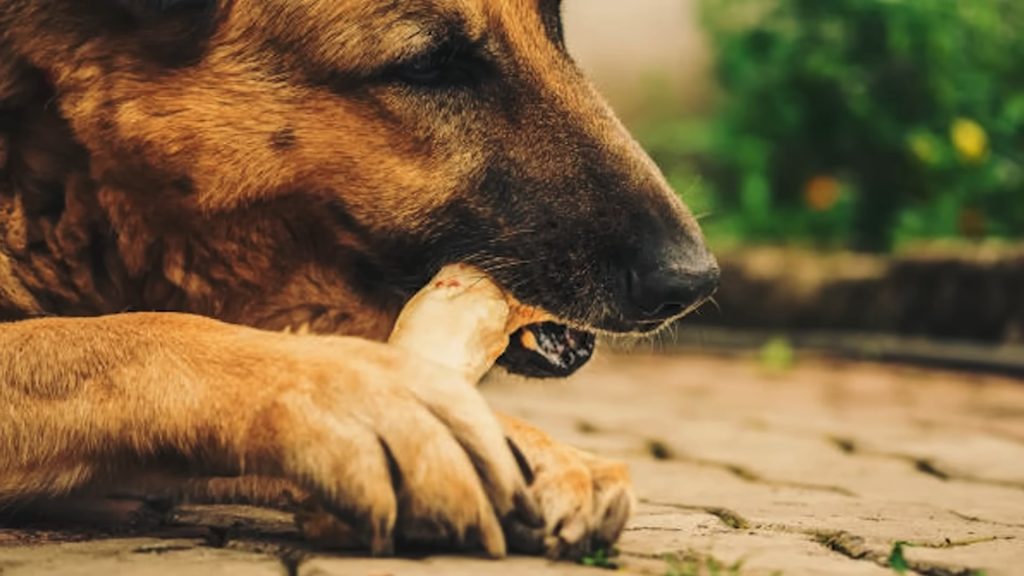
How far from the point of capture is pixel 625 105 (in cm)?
852

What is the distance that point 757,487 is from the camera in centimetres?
328

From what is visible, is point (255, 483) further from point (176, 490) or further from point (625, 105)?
point (625, 105)

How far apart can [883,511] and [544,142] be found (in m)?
0.93

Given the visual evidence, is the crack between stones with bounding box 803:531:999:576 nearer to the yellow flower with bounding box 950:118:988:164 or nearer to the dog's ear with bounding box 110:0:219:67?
the dog's ear with bounding box 110:0:219:67

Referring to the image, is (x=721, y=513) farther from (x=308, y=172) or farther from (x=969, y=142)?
(x=969, y=142)

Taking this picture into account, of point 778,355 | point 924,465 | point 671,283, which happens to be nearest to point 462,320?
point 671,283

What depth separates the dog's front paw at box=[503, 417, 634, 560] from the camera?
2.23 metres

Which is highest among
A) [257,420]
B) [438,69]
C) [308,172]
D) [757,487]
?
[438,69]

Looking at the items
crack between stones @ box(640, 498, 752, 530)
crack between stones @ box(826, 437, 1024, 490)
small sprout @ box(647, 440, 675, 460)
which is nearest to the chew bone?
crack between stones @ box(640, 498, 752, 530)

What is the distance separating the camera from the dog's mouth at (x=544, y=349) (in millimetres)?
3068

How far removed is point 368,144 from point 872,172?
4.53m

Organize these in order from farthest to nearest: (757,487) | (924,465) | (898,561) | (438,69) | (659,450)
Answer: (659,450) < (924,465) < (757,487) < (438,69) < (898,561)

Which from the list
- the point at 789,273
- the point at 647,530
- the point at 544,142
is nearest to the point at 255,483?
the point at 647,530

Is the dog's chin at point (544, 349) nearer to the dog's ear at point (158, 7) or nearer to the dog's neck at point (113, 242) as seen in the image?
the dog's neck at point (113, 242)
